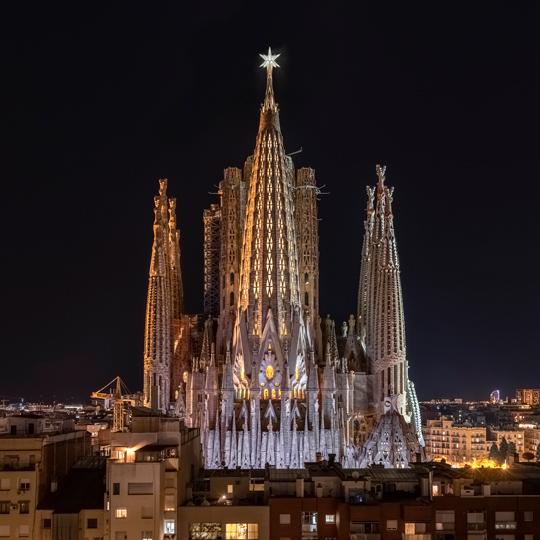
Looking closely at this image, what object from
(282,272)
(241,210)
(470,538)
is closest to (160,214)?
(241,210)

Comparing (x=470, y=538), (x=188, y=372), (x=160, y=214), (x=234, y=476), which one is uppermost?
(x=160, y=214)

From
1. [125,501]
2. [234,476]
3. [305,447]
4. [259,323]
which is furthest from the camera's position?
[259,323]

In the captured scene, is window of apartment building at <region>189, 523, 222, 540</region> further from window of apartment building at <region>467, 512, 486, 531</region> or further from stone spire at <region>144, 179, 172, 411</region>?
stone spire at <region>144, 179, 172, 411</region>

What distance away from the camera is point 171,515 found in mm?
35312

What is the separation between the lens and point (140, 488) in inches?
1373

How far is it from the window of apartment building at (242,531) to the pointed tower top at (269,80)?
3994cm

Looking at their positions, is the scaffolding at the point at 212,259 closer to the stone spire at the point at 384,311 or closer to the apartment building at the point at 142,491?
the stone spire at the point at 384,311

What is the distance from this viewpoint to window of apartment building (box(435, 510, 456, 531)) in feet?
117

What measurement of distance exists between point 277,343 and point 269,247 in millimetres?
6687

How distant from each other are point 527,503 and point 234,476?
452 inches

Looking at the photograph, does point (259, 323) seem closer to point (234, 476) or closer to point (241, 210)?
point (241, 210)

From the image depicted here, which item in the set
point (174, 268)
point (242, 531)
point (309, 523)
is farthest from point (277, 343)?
point (242, 531)

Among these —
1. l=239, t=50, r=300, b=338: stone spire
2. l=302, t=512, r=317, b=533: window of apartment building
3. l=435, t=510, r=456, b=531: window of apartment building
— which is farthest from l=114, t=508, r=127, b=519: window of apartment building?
l=239, t=50, r=300, b=338: stone spire

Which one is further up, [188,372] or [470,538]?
[188,372]
